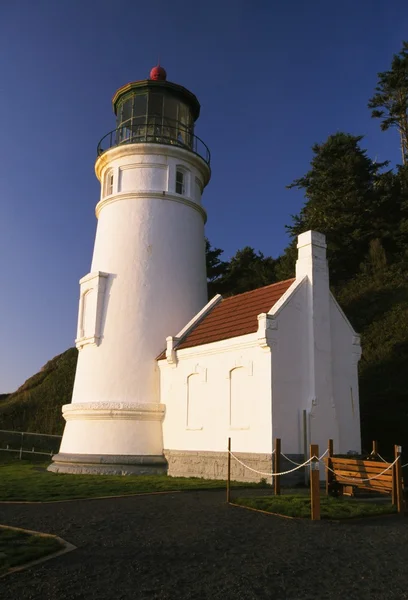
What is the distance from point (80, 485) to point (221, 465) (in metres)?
3.58

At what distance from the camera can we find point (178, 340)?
1602cm

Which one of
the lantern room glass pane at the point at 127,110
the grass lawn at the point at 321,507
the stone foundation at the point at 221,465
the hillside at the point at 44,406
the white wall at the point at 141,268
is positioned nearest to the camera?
the grass lawn at the point at 321,507

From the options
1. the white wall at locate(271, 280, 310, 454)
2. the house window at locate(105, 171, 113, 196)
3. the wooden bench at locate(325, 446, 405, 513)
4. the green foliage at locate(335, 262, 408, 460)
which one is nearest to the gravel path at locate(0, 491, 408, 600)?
the wooden bench at locate(325, 446, 405, 513)

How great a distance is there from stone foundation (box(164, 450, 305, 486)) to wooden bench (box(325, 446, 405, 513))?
1788mm

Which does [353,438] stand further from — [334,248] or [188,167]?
[334,248]

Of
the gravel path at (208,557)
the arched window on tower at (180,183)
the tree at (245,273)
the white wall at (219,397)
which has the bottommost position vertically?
the gravel path at (208,557)

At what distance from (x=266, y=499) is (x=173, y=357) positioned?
6789 mm

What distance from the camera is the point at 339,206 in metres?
31.4

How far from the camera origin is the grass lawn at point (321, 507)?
8602 millimetres

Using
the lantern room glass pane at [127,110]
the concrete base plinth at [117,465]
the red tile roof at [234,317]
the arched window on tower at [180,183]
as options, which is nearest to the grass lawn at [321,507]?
the red tile roof at [234,317]

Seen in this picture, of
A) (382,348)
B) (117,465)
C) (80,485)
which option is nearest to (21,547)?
(80,485)

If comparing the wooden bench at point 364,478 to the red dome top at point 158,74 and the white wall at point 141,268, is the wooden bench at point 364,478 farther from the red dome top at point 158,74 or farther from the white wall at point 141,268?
the red dome top at point 158,74

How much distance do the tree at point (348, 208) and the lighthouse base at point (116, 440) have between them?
17.0 m

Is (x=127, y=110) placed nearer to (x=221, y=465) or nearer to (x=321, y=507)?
(x=221, y=465)
